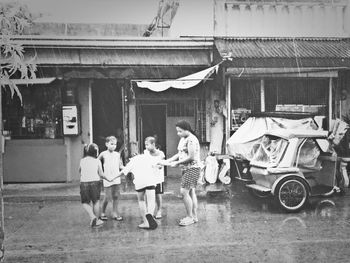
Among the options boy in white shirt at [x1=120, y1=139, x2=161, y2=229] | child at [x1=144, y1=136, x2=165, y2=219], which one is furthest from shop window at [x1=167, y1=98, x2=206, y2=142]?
boy in white shirt at [x1=120, y1=139, x2=161, y2=229]

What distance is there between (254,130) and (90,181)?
4.83 metres

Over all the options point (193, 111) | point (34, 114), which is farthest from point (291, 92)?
point (34, 114)

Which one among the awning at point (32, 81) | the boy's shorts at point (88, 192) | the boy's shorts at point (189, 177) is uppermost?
the awning at point (32, 81)

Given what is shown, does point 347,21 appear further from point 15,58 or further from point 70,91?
point 15,58

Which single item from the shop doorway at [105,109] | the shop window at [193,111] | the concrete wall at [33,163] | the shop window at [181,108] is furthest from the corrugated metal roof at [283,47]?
the concrete wall at [33,163]

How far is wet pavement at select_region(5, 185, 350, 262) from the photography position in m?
5.67

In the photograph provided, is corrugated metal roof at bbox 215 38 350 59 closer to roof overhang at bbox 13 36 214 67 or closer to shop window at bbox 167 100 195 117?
roof overhang at bbox 13 36 214 67

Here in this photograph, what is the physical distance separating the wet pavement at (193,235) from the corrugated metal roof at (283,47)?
4057mm

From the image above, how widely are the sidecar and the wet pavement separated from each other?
13.5 inches

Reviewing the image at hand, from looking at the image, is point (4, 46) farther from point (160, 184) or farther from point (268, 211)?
point (268, 211)

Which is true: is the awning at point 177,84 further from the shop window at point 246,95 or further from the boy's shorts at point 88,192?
the boy's shorts at point 88,192

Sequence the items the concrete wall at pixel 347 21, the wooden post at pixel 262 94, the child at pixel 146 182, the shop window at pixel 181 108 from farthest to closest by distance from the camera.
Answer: the concrete wall at pixel 347 21 < the shop window at pixel 181 108 < the wooden post at pixel 262 94 < the child at pixel 146 182

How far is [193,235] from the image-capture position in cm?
664

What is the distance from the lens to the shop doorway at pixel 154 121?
12445 millimetres
